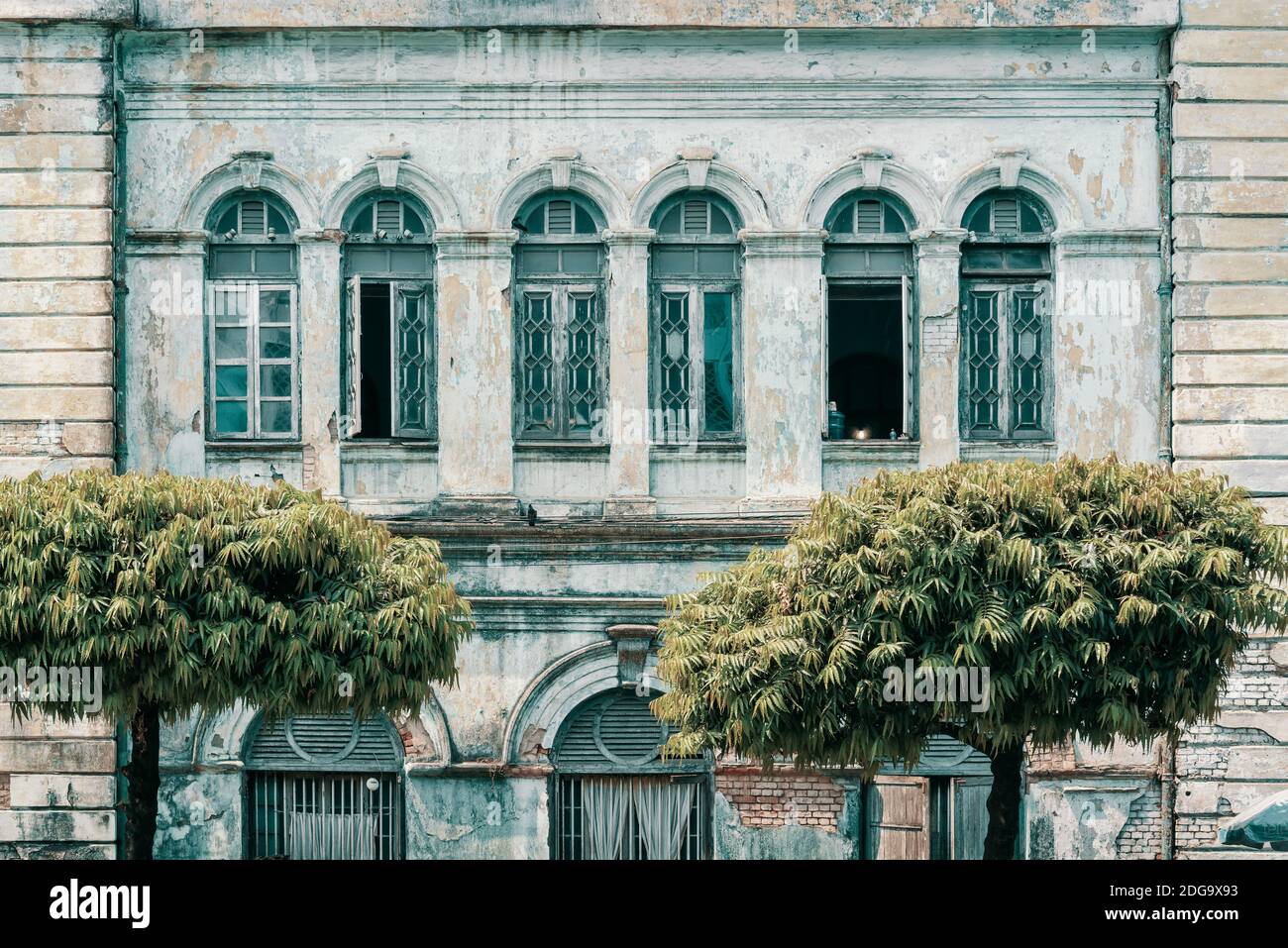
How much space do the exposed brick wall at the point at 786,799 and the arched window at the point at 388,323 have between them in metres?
4.14

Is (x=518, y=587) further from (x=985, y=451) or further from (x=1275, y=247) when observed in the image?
(x=1275, y=247)

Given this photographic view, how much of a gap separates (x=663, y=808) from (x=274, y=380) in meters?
5.11

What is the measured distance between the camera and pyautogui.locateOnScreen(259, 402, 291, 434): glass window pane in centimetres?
1483

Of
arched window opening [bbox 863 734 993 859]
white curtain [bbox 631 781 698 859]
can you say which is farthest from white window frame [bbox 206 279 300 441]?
arched window opening [bbox 863 734 993 859]

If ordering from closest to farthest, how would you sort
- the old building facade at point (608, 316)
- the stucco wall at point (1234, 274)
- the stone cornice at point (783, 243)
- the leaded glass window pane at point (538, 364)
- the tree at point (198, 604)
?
the tree at point (198, 604)
the stucco wall at point (1234, 274)
the old building facade at point (608, 316)
the stone cornice at point (783, 243)
the leaded glass window pane at point (538, 364)

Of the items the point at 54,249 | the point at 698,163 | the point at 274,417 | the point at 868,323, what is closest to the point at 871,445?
the point at 868,323

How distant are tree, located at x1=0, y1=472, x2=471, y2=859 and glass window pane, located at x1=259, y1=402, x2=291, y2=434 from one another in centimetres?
290

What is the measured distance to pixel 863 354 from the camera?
48.8 feet

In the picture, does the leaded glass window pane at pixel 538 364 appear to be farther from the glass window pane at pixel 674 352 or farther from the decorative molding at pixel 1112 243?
the decorative molding at pixel 1112 243

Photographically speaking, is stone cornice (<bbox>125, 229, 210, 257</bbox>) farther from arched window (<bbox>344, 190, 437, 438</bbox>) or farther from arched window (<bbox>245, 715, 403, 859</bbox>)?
arched window (<bbox>245, 715, 403, 859</bbox>)

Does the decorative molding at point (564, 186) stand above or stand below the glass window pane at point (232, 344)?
above

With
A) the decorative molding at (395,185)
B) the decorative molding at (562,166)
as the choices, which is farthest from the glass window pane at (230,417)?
the decorative molding at (562,166)

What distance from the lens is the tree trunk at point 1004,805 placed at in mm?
11961

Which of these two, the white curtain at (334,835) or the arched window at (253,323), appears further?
the arched window at (253,323)
